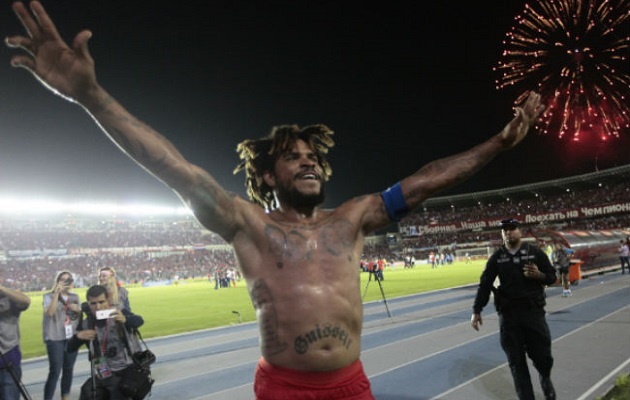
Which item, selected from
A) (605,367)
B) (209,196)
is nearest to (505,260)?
(605,367)

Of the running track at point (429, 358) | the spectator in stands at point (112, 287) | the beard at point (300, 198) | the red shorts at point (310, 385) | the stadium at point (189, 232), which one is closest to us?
the red shorts at point (310, 385)

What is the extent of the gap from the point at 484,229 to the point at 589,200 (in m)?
16.5

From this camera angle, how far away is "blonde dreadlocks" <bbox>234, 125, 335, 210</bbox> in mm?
2861

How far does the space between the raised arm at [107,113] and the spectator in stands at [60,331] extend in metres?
5.01

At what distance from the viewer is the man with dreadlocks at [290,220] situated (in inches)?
85.7

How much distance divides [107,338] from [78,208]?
68.5 m

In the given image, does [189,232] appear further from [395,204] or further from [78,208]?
[395,204]

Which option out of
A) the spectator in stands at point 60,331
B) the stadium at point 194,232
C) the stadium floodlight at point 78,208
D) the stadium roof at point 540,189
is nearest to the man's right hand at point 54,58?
the spectator in stands at point 60,331

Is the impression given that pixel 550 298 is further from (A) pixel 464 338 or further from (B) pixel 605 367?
(B) pixel 605 367

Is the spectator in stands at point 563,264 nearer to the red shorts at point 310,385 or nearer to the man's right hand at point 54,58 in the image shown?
the red shorts at point 310,385

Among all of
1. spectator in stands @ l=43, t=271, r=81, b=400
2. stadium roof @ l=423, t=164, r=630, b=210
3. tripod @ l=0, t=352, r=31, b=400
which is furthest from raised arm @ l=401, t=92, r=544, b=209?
stadium roof @ l=423, t=164, r=630, b=210

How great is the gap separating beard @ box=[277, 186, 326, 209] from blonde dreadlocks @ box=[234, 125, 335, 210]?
268 mm

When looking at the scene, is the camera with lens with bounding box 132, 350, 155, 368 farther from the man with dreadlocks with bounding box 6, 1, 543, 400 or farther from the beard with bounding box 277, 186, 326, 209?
the beard with bounding box 277, 186, 326, 209

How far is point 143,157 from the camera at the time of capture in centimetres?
226
